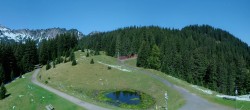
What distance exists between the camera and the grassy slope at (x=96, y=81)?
7150 centimetres

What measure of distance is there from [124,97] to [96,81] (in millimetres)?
15356

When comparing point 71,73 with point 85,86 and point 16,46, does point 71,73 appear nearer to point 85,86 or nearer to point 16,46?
point 85,86

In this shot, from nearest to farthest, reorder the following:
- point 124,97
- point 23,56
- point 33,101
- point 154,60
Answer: point 33,101 < point 124,97 < point 154,60 < point 23,56

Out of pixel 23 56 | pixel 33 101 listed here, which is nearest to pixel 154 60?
pixel 23 56

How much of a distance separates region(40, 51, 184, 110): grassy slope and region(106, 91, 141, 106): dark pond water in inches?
126

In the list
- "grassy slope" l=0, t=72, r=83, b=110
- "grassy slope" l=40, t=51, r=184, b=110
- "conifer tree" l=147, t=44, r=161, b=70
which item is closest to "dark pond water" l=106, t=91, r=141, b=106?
"grassy slope" l=40, t=51, r=184, b=110

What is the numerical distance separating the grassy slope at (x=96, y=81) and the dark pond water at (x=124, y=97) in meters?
3.21

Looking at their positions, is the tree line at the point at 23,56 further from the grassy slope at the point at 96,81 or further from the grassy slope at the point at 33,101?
the grassy slope at the point at 33,101

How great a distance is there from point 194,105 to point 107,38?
459 ft

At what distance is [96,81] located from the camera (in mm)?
83125

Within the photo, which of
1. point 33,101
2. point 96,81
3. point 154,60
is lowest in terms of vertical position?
point 33,101

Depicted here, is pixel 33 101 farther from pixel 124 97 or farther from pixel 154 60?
pixel 154 60

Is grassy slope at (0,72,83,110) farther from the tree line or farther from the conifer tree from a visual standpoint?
the conifer tree

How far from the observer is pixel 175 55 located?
139 meters
